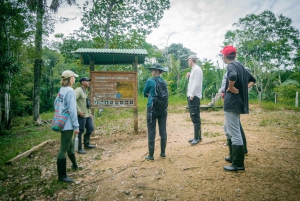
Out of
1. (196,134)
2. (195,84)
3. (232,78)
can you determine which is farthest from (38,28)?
(232,78)

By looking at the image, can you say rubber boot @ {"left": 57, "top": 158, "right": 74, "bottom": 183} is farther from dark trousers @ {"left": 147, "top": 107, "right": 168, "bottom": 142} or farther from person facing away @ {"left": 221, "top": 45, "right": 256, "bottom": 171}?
person facing away @ {"left": 221, "top": 45, "right": 256, "bottom": 171}

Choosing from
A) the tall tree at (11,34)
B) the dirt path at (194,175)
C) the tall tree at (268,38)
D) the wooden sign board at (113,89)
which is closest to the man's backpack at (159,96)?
the dirt path at (194,175)

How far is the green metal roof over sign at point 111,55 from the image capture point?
19.7ft

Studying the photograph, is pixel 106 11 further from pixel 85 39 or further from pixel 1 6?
pixel 1 6

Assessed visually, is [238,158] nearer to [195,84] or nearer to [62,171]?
[195,84]

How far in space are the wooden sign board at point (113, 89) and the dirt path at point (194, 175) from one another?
2.03 m

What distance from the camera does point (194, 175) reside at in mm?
3213

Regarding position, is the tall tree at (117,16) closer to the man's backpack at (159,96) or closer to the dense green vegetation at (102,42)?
the dense green vegetation at (102,42)

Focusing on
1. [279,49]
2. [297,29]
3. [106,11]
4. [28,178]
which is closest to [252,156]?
[28,178]

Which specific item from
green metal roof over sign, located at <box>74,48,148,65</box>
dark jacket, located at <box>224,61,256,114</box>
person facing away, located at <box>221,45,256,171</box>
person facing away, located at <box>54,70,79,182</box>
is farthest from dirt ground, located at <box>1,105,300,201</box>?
green metal roof over sign, located at <box>74,48,148,65</box>

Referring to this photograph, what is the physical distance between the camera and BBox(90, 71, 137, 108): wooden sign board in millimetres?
6348

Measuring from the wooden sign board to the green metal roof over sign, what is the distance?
606mm

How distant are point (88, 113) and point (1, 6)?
781 centimetres

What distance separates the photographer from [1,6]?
8.48 metres
